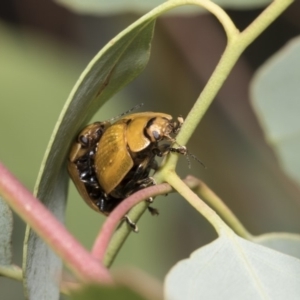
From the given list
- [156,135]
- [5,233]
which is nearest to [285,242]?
[156,135]

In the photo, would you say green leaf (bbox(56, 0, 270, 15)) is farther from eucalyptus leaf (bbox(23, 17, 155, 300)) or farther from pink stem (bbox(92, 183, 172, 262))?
pink stem (bbox(92, 183, 172, 262))

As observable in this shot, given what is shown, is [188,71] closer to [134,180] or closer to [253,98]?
[253,98]

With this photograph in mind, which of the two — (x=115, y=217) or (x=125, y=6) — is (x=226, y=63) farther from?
(x=125, y=6)

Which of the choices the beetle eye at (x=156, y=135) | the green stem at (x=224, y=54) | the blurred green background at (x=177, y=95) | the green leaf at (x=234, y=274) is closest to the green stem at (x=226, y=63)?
the green stem at (x=224, y=54)

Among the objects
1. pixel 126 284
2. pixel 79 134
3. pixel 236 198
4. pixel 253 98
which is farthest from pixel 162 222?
pixel 126 284

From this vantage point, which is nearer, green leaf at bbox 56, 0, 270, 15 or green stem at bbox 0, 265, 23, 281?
green stem at bbox 0, 265, 23, 281

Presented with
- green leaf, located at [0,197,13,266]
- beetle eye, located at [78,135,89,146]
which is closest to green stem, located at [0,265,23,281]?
green leaf, located at [0,197,13,266]
